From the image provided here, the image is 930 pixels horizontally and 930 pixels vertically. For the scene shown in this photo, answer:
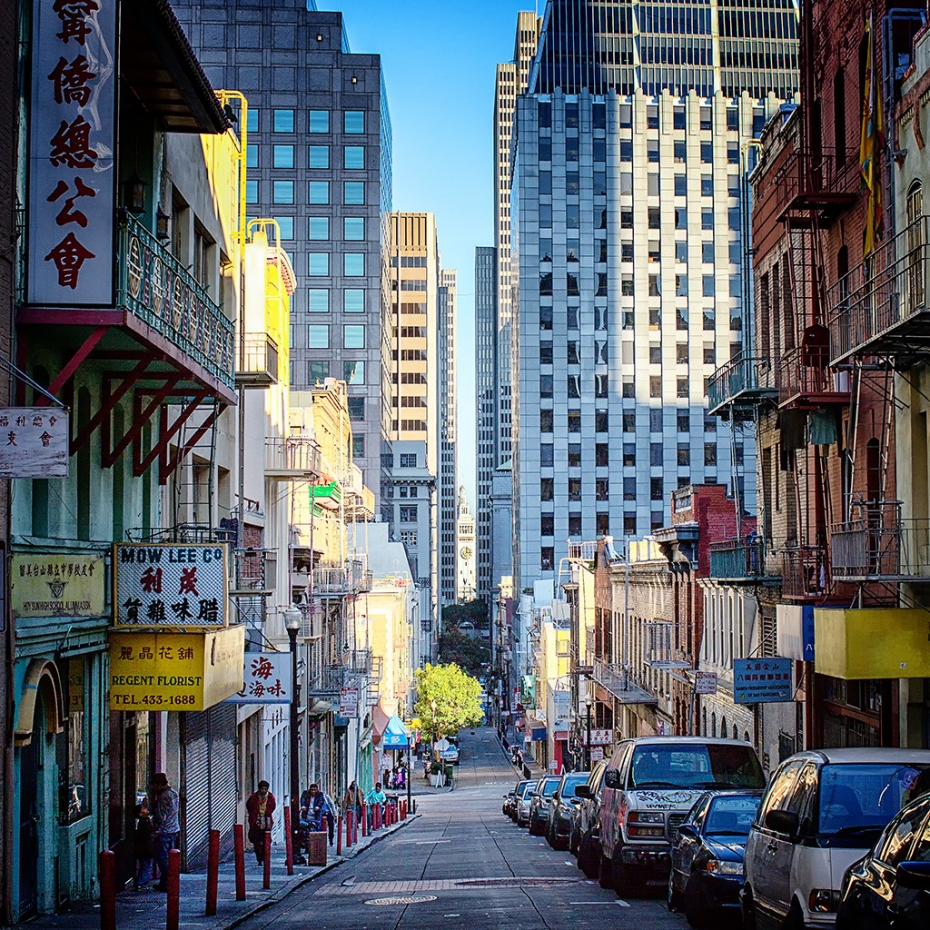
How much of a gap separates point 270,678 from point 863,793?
1751 cm

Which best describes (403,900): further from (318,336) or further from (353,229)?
(353,229)

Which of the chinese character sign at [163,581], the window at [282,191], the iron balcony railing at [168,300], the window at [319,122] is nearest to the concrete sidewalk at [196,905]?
the chinese character sign at [163,581]

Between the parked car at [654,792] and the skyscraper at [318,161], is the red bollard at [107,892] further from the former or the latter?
the skyscraper at [318,161]

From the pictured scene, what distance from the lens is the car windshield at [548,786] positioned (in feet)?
120

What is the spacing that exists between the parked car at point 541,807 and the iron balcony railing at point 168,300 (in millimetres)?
17543

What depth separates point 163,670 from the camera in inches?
748

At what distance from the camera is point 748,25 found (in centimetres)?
11388

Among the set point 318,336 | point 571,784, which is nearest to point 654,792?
point 571,784

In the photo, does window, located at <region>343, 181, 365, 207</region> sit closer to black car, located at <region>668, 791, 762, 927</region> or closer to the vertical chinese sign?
the vertical chinese sign

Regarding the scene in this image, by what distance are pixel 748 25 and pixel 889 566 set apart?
330ft

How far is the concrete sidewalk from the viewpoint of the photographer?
52.0 feet

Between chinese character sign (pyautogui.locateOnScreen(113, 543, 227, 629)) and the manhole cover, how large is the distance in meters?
4.30

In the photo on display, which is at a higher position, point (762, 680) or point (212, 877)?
point (762, 680)

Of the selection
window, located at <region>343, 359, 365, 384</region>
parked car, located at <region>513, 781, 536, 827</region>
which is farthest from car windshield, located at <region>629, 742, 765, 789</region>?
window, located at <region>343, 359, 365, 384</region>
